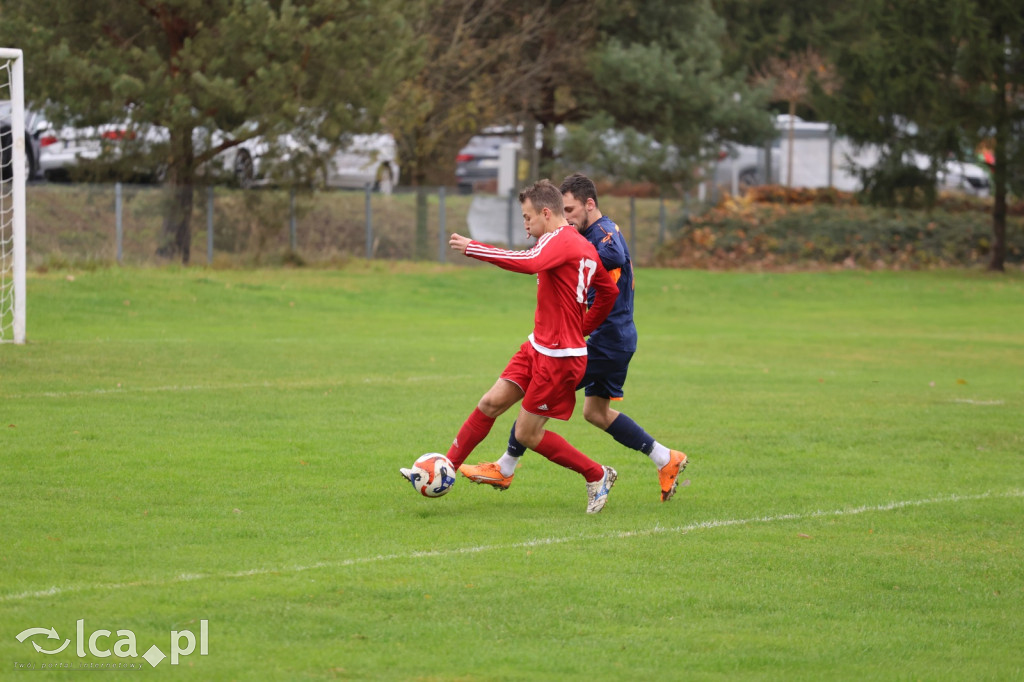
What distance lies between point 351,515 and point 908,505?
11.8 ft

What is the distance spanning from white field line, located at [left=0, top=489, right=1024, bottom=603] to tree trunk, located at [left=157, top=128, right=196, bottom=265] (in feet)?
65.1

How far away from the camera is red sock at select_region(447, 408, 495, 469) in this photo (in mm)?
7758

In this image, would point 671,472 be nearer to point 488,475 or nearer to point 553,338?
point 488,475

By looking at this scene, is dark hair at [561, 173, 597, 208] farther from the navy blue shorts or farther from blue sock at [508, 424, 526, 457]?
blue sock at [508, 424, 526, 457]

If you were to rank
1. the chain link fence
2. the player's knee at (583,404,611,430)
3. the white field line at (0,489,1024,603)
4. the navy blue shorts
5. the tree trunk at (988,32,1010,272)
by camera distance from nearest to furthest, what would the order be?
the white field line at (0,489,1024,603), the navy blue shorts, the player's knee at (583,404,611,430), the chain link fence, the tree trunk at (988,32,1010,272)

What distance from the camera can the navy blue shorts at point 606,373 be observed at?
793 centimetres

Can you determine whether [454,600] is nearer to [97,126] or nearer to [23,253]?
[23,253]

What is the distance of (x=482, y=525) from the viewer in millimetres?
7215

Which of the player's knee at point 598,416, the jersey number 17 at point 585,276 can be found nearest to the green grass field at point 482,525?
the player's knee at point 598,416

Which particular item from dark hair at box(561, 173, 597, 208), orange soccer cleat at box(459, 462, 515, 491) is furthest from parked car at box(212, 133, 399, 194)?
orange soccer cleat at box(459, 462, 515, 491)

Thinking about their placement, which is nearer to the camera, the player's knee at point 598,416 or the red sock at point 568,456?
the red sock at point 568,456

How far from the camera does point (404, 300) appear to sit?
24234 millimetres

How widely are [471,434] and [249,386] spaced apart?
5.81m

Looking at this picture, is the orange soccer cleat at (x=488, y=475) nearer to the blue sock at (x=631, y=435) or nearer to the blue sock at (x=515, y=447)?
the blue sock at (x=515, y=447)
